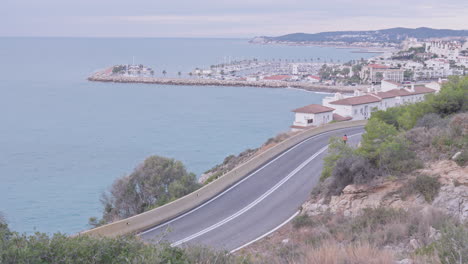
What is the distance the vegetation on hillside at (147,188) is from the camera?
16.2 m

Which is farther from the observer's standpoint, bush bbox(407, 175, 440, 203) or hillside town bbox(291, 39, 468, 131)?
hillside town bbox(291, 39, 468, 131)

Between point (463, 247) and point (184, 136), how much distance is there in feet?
131

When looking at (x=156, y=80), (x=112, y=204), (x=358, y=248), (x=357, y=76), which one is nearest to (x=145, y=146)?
(x=112, y=204)

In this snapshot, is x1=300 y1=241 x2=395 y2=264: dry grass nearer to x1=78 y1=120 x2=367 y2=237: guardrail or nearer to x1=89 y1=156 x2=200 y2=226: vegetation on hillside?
x1=78 y1=120 x2=367 y2=237: guardrail

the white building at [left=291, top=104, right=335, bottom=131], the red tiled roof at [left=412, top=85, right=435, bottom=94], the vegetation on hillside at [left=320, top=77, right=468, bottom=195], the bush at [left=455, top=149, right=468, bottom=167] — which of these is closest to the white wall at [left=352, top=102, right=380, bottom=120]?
the white building at [left=291, top=104, right=335, bottom=131]

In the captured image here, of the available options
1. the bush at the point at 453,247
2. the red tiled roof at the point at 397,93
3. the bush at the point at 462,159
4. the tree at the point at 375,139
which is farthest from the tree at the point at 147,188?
the red tiled roof at the point at 397,93

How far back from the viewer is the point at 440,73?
92.9m

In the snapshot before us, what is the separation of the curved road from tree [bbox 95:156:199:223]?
66.1 inches

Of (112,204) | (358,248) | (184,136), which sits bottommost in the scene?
(184,136)

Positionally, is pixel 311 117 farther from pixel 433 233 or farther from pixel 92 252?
pixel 92 252

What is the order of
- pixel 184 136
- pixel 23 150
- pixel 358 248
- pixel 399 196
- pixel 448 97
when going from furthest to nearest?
pixel 184 136
pixel 23 150
pixel 448 97
pixel 399 196
pixel 358 248

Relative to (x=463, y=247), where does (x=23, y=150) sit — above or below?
below

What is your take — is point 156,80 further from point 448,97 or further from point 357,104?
point 448,97

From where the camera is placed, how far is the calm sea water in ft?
87.0
